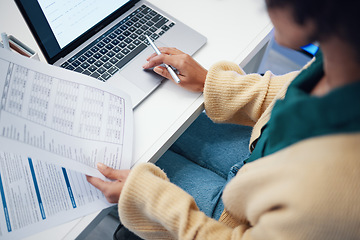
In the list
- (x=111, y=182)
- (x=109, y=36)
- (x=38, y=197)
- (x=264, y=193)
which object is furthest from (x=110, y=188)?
(x=109, y=36)

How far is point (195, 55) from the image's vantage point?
0.80 meters

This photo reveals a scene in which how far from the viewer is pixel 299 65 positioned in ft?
5.54

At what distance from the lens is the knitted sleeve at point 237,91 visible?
71cm

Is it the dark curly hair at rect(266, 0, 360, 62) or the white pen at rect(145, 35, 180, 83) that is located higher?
the dark curly hair at rect(266, 0, 360, 62)

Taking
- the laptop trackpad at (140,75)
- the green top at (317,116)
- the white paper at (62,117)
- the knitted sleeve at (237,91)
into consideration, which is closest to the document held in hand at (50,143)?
the white paper at (62,117)

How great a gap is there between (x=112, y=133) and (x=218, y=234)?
11.1 inches

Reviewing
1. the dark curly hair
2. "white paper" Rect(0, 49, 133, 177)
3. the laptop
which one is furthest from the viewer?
the laptop

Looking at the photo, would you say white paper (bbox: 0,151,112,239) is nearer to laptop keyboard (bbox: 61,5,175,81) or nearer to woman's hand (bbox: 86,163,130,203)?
woman's hand (bbox: 86,163,130,203)

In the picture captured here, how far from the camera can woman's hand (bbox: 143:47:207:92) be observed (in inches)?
28.1

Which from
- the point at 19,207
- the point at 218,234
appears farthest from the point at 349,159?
the point at 19,207

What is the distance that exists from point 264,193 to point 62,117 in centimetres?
39

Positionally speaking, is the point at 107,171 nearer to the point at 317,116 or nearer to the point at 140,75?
the point at 140,75

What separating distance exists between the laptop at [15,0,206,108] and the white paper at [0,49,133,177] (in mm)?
64

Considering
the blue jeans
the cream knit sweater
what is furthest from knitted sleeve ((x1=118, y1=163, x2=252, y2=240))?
the blue jeans
